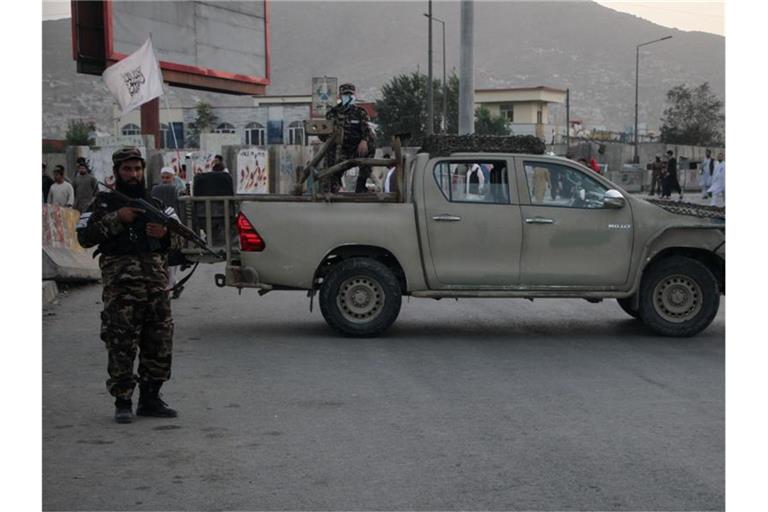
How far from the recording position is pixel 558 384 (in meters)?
8.66

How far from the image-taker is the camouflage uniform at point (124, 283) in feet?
23.7

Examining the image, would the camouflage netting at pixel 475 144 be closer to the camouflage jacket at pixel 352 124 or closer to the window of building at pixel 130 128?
the camouflage jacket at pixel 352 124

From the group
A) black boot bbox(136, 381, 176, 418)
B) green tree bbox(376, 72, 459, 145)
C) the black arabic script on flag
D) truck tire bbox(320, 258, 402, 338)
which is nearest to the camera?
black boot bbox(136, 381, 176, 418)

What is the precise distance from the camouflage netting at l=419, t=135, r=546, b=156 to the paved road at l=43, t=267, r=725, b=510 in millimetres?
1903

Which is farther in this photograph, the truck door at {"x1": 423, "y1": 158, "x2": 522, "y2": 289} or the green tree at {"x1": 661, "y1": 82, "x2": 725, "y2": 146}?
the green tree at {"x1": 661, "y1": 82, "x2": 725, "y2": 146}

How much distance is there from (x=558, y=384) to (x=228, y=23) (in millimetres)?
34917

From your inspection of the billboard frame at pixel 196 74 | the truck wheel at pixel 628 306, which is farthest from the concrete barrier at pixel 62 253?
the billboard frame at pixel 196 74

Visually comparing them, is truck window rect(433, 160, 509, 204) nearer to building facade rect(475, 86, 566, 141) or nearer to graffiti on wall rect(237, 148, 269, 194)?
graffiti on wall rect(237, 148, 269, 194)

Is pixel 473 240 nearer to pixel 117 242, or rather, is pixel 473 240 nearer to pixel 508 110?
pixel 117 242

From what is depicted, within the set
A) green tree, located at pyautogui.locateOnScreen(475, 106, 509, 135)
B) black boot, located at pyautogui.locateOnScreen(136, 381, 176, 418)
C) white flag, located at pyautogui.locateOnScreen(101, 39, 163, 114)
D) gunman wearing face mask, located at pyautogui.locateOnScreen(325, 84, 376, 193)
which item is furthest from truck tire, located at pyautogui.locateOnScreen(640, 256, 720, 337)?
green tree, located at pyautogui.locateOnScreen(475, 106, 509, 135)

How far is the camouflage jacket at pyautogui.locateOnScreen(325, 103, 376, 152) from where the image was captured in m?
13.4

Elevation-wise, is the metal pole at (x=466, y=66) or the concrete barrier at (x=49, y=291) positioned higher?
the metal pole at (x=466, y=66)

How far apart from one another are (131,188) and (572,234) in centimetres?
511

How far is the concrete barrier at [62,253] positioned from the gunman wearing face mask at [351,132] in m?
4.33
